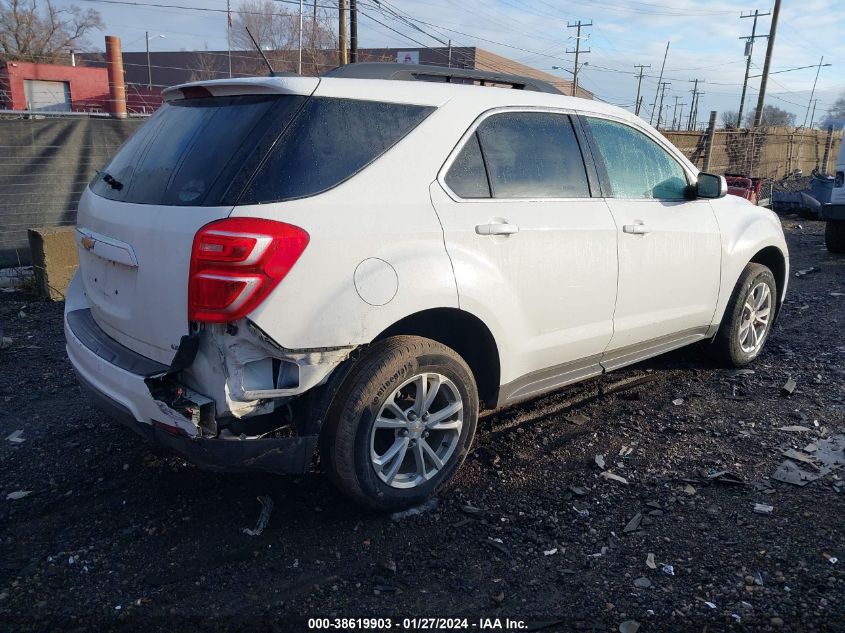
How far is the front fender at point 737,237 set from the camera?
15.6 ft

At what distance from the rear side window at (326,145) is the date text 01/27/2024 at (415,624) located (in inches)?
63.1

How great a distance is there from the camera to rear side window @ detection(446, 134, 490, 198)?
322 cm

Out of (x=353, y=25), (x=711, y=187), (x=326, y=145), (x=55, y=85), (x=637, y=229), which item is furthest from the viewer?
(x=55, y=85)

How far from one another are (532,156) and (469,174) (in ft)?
1.67

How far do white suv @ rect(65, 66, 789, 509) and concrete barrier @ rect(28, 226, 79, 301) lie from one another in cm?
371

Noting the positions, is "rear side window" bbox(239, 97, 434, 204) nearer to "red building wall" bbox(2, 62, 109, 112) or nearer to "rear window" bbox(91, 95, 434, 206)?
"rear window" bbox(91, 95, 434, 206)

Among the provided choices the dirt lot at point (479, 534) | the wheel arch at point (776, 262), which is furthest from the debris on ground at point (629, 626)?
the wheel arch at point (776, 262)

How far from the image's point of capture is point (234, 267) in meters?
2.56

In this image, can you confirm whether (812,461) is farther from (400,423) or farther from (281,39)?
(281,39)

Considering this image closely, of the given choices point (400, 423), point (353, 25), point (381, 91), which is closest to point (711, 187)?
point (381, 91)

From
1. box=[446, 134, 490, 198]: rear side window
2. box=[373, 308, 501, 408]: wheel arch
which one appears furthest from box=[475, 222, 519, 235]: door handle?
box=[373, 308, 501, 408]: wheel arch

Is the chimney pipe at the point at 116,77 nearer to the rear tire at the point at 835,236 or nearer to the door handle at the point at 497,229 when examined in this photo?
the door handle at the point at 497,229

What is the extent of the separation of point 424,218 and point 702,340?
297cm

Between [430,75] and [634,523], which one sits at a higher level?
[430,75]
